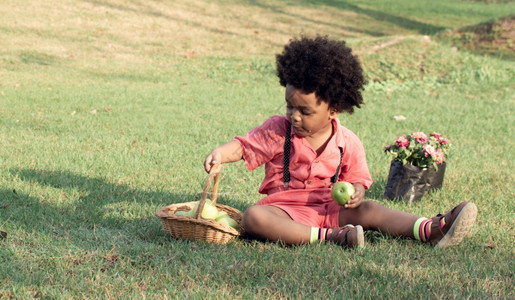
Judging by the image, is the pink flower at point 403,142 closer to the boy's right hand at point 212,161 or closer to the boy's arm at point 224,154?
the boy's arm at point 224,154

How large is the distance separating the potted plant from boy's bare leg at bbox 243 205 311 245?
5.24 feet

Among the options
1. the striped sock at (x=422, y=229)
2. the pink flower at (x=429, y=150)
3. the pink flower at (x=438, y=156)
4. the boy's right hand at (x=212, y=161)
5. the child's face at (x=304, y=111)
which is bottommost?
the striped sock at (x=422, y=229)


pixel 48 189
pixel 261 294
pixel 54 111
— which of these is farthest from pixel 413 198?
pixel 54 111

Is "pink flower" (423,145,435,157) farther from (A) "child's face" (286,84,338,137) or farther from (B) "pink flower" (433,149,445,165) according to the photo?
(A) "child's face" (286,84,338,137)

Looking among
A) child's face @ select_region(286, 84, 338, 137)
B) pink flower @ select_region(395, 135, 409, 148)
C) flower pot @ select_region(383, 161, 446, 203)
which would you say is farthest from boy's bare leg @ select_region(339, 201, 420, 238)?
pink flower @ select_region(395, 135, 409, 148)

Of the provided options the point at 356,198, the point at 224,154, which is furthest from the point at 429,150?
the point at 224,154

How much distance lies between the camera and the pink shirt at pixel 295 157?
4.23 m

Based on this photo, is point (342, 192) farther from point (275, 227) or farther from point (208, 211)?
point (208, 211)

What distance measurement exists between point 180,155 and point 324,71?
2.88 meters

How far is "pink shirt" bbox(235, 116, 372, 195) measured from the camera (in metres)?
4.23

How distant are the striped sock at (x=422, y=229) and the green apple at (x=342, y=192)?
0.49m

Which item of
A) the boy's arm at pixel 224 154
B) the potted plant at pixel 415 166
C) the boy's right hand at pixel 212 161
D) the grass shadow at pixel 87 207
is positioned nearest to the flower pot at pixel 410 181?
the potted plant at pixel 415 166

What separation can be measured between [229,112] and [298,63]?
17.1 ft

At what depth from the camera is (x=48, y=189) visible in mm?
5062
